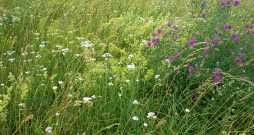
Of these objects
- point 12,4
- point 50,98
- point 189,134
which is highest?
point 12,4

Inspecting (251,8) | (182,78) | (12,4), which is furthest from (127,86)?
(251,8)

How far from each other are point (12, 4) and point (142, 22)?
2.89 m

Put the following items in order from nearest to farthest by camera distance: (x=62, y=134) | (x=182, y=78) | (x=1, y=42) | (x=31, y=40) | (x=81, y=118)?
(x=62, y=134) → (x=81, y=118) → (x=182, y=78) → (x=1, y=42) → (x=31, y=40)

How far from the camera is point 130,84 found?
86.8 inches

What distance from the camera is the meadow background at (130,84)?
1707 millimetres

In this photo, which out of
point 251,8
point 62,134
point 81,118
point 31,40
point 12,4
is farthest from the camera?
point 251,8

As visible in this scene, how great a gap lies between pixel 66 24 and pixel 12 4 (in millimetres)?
1497

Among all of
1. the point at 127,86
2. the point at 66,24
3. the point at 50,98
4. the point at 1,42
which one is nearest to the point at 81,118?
the point at 50,98

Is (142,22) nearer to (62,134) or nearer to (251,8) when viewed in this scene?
(62,134)

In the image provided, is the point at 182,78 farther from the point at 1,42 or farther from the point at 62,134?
the point at 1,42

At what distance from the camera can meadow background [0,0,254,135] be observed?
5.60ft

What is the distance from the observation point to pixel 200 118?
215 centimetres

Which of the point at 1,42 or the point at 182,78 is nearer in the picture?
the point at 182,78

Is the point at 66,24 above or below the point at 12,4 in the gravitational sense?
below
